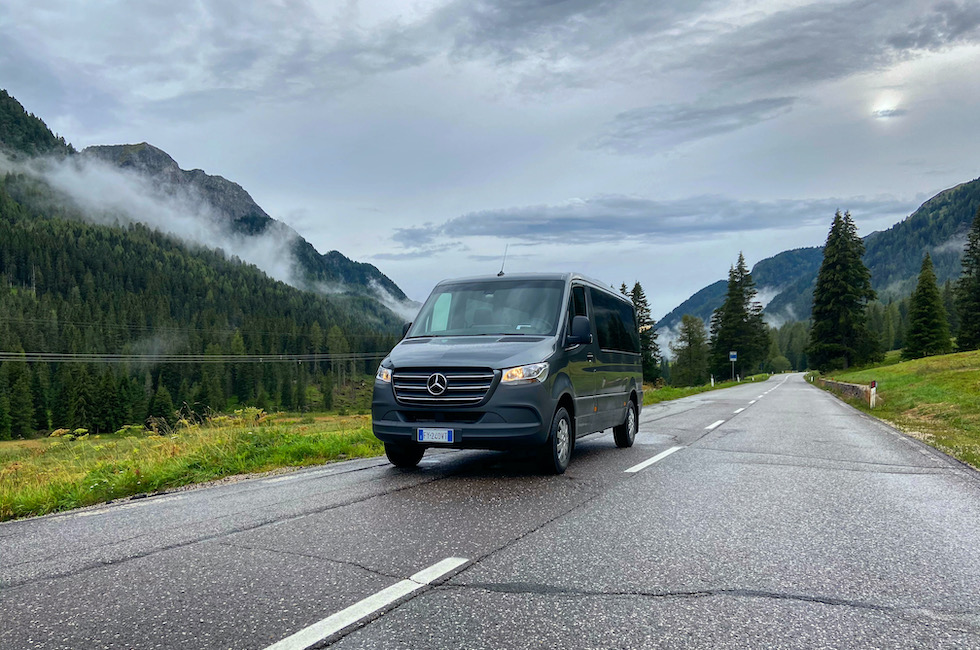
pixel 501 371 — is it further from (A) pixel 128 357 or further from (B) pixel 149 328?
(B) pixel 149 328

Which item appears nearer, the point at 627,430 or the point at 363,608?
the point at 363,608

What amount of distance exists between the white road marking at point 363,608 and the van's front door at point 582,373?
4233mm

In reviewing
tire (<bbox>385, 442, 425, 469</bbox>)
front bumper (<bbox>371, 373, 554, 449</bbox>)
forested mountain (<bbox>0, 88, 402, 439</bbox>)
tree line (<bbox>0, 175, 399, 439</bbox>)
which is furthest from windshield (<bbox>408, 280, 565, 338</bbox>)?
tree line (<bbox>0, 175, 399, 439</bbox>)

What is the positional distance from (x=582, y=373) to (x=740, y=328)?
7694 cm

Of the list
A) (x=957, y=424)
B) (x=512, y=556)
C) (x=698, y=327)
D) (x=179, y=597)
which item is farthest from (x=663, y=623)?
(x=698, y=327)

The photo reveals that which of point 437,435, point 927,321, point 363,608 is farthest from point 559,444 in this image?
point 927,321

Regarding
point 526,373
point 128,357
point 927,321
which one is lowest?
point 526,373

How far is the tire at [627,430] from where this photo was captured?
10523 millimetres

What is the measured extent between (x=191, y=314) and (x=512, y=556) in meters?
182

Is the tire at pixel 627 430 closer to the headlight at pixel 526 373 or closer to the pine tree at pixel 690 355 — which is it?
the headlight at pixel 526 373

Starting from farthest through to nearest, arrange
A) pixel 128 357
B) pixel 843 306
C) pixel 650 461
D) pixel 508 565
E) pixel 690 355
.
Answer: pixel 690 355, pixel 128 357, pixel 843 306, pixel 650 461, pixel 508 565

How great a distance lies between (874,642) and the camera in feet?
9.47

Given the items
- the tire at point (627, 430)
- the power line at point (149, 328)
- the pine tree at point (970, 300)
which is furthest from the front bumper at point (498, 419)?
the power line at point (149, 328)

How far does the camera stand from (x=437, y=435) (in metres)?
6.95
